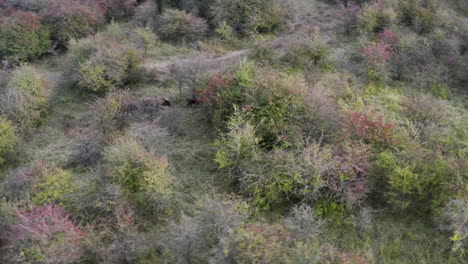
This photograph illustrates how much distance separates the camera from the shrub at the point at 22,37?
811 inches

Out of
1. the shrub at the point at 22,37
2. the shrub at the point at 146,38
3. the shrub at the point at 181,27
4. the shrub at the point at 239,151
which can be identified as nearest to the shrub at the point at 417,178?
the shrub at the point at 239,151

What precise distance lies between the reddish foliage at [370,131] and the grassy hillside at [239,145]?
43 mm

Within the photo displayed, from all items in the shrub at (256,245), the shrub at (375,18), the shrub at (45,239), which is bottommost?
the shrub at (45,239)

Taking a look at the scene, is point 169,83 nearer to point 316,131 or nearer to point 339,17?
point 316,131

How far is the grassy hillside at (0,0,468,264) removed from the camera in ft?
32.9

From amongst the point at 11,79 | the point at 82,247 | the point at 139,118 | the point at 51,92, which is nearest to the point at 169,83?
the point at 139,118

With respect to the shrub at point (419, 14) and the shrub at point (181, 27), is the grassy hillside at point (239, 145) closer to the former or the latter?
the shrub at point (419, 14)

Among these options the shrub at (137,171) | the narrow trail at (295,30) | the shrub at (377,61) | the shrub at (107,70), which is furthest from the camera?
the narrow trail at (295,30)

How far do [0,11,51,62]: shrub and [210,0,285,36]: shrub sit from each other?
31.2ft

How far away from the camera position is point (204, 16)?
24.0 meters

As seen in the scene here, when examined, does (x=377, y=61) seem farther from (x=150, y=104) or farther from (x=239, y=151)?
(x=150, y=104)

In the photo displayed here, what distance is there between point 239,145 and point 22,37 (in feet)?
49.7

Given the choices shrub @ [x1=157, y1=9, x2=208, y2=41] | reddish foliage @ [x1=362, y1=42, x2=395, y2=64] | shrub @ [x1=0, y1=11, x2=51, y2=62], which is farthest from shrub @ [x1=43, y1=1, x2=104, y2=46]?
reddish foliage @ [x1=362, y1=42, x2=395, y2=64]

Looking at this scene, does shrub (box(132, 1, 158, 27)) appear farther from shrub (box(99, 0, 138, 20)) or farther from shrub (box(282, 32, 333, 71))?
shrub (box(282, 32, 333, 71))
